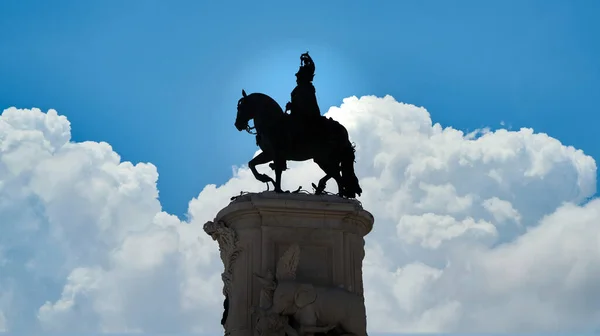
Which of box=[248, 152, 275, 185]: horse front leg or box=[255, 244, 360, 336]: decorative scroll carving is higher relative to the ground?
box=[248, 152, 275, 185]: horse front leg

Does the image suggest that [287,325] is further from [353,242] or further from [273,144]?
[273,144]

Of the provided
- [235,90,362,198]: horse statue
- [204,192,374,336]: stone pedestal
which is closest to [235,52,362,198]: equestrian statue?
[235,90,362,198]: horse statue

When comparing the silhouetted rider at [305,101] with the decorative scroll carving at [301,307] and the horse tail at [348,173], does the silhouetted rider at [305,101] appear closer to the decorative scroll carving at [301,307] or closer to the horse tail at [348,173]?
the horse tail at [348,173]

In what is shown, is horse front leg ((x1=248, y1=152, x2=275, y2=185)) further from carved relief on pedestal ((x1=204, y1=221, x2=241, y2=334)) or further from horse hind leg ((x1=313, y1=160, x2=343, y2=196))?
carved relief on pedestal ((x1=204, y1=221, x2=241, y2=334))

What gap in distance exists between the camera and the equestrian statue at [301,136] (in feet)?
56.2

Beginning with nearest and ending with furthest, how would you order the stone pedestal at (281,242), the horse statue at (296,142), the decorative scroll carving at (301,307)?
the decorative scroll carving at (301,307) < the stone pedestal at (281,242) < the horse statue at (296,142)

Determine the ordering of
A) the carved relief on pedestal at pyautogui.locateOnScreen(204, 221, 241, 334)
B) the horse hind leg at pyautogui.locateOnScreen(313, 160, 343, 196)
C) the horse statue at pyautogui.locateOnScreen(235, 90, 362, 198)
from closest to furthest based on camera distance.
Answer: the carved relief on pedestal at pyautogui.locateOnScreen(204, 221, 241, 334) → the horse statue at pyautogui.locateOnScreen(235, 90, 362, 198) → the horse hind leg at pyautogui.locateOnScreen(313, 160, 343, 196)

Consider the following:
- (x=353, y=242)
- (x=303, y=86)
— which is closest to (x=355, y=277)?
(x=353, y=242)

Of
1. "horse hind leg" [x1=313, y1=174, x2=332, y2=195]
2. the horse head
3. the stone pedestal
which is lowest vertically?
the stone pedestal

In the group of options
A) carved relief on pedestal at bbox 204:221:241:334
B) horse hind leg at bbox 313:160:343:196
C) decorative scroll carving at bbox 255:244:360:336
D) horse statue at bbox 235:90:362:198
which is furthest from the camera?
horse hind leg at bbox 313:160:343:196

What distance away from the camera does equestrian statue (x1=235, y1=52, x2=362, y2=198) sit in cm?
1712

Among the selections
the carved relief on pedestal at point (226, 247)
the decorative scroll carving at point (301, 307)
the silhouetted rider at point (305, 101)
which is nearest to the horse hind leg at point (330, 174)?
the silhouetted rider at point (305, 101)

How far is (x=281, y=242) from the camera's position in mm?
15641

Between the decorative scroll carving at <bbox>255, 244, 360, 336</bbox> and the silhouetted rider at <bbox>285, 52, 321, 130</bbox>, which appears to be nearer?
the decorative scroll carving at <bbox>255, 244, 360, 336</bbox>
